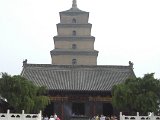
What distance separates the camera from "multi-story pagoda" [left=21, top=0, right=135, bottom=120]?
119 ft

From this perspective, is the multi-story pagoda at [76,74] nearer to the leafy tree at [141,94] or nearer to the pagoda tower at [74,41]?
the pagoda tower at [74,41]

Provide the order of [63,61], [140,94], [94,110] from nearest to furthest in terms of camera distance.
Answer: [140,94] < [94,110] < [63,61]

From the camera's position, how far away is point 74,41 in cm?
4419

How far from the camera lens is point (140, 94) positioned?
1052 inches

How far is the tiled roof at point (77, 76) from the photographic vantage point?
36.8 meters

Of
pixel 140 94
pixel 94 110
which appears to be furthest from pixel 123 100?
pixel 94 110

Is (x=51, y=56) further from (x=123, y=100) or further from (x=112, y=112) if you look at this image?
(x=123, y=100)

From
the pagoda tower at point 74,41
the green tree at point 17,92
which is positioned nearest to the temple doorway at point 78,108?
the pagoda tower at point 74,41

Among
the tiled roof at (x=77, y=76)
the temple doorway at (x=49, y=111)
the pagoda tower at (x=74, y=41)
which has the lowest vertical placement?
the temple doorway at (x=49, y=111)

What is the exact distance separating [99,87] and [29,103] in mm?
10706

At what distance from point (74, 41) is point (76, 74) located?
18.9 feet

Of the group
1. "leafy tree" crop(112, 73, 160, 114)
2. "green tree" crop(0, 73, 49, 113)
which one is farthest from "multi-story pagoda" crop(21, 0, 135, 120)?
"green tree" crop(0, 73, 49, 113)

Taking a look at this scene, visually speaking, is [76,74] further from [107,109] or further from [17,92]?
[17,92]

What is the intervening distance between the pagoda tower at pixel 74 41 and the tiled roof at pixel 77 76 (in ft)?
10.3
